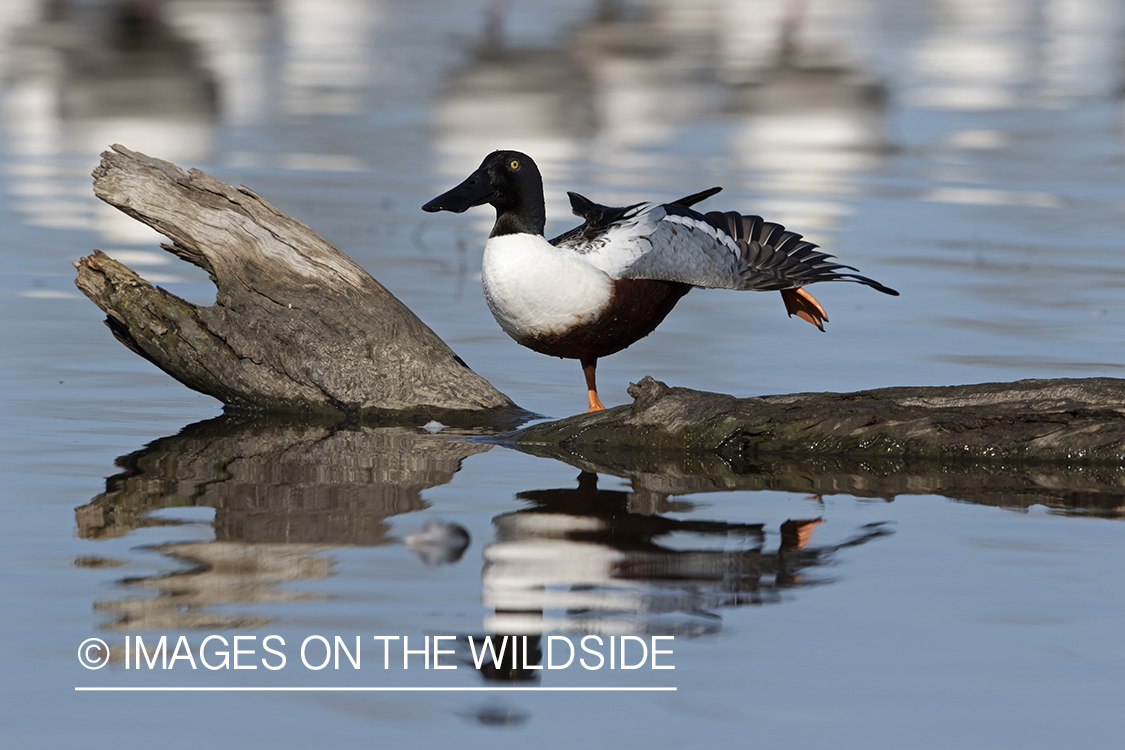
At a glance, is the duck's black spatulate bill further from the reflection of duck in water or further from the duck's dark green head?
the reflection of duck in water

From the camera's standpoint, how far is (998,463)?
7016 millimetres

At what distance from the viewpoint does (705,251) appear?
25.7 ft

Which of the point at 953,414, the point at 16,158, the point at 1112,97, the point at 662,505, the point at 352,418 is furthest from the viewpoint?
the point at 1112,97

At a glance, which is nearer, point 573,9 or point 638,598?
point 638,598

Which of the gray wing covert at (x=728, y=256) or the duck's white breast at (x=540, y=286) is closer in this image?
the duck's white breast at (x=540, y=286)

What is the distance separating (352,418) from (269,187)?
6950 mm

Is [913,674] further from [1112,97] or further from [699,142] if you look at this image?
[1112,97]

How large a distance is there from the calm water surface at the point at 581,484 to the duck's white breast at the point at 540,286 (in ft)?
2.22

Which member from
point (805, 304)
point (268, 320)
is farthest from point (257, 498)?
point (805, 304)

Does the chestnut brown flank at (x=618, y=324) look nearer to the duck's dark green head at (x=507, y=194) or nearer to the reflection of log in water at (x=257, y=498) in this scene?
the duck's dark green head at (x=507, y=194)

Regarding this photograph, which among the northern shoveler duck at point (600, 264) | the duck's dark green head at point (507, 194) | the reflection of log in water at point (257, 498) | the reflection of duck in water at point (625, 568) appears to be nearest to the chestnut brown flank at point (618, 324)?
the northern shoveler duck at point (600, 264)

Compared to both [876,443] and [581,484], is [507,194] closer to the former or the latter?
[581,484]

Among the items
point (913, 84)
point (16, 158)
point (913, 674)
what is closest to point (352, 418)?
point (913, 674)

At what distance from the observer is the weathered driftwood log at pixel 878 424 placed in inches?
271
